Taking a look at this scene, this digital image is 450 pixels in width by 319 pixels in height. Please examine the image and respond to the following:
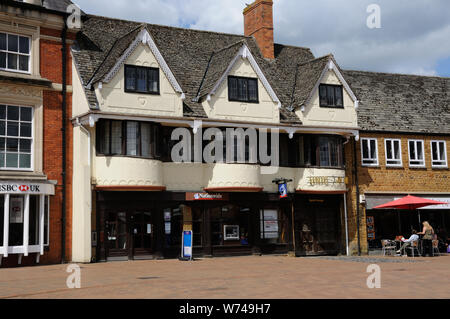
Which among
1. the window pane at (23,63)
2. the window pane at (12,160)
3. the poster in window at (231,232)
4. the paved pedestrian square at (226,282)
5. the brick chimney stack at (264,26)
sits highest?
the brick chimney stack at (264,26)

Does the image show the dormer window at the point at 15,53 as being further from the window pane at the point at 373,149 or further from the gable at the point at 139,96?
the window pane at the point at 373,149

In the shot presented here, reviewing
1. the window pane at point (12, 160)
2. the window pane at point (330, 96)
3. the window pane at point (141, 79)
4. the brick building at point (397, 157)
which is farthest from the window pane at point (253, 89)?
the window pane at point (12, 160)

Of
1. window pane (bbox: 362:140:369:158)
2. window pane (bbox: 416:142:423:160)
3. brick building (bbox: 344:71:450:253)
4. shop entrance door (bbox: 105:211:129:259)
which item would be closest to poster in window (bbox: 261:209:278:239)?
brick building (bbox: 344:71:450:253)

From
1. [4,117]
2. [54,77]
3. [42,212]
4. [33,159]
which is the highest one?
[54,77]

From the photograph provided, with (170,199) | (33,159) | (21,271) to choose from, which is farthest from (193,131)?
(21,271)

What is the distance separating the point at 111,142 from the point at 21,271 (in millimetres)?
6326

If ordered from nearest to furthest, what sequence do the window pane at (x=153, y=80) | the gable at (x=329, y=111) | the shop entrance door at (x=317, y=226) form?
the window pane at (x=153, y=80) → the gable at (x=329, y=111) → the shop entrance door at (x=317, y=226)

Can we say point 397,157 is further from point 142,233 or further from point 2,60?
point 2,60

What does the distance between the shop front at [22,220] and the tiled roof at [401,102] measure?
651 inches

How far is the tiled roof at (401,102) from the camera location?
3066 centimetres

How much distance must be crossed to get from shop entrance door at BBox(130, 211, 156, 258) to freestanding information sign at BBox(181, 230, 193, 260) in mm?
1922

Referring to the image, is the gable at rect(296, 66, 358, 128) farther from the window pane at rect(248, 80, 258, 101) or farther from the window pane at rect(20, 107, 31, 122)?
the window pane at rect(20, 107, 31, 122)

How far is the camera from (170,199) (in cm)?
2452
